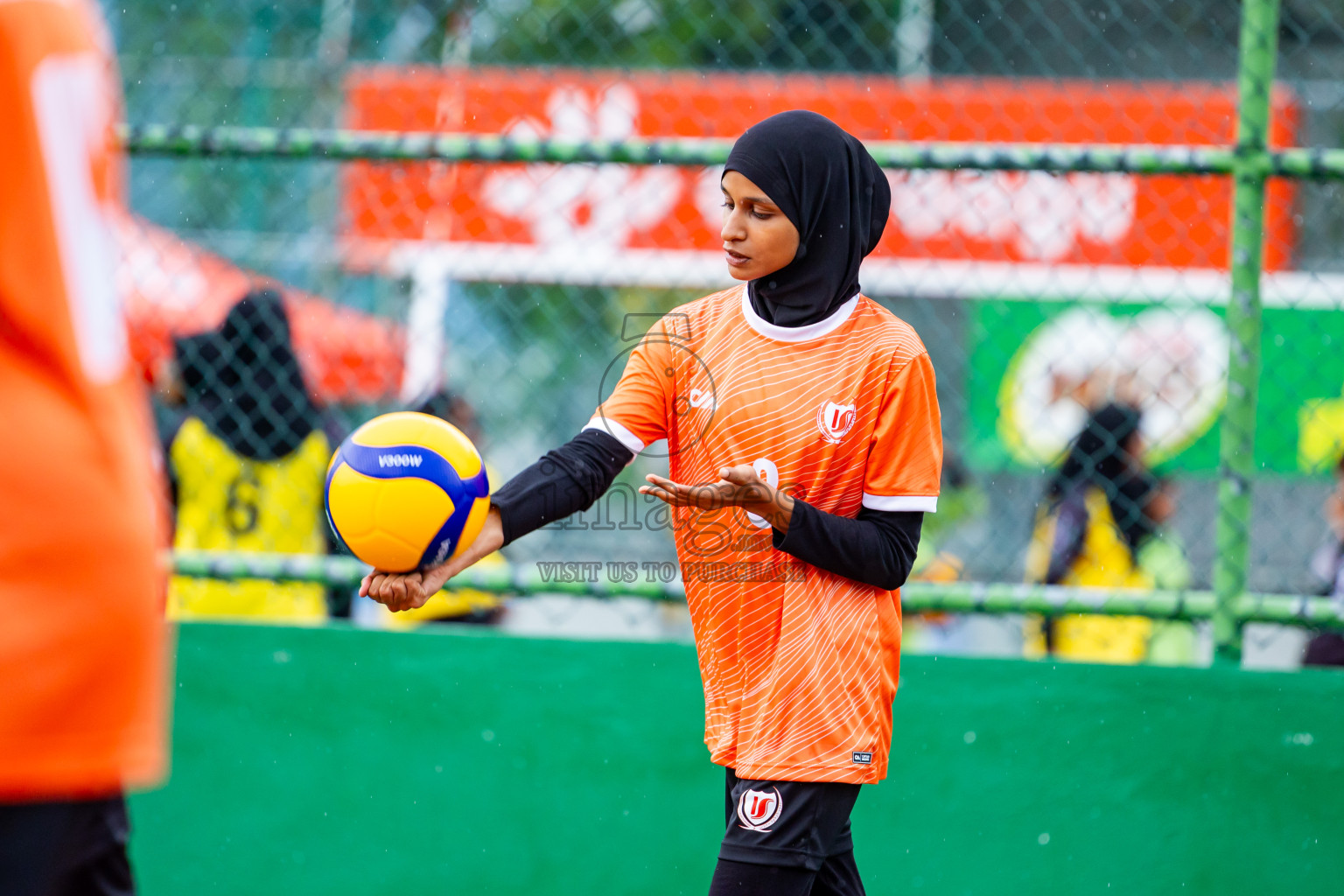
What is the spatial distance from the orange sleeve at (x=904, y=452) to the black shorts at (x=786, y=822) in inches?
22.6

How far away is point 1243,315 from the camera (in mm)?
3424

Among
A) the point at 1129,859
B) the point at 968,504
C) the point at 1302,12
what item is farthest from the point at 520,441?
the point at 1302,12

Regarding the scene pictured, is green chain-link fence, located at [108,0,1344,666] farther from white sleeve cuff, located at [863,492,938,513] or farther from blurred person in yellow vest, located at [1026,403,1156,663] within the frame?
white sleeve cuff, located at [863,492,938,513]

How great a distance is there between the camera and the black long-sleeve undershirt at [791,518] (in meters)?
2.43

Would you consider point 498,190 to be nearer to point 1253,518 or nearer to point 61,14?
point 1253,518

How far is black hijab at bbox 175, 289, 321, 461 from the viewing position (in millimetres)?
4336

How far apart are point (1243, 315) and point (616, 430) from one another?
185 cm

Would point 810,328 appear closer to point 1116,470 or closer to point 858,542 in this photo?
point 858,542

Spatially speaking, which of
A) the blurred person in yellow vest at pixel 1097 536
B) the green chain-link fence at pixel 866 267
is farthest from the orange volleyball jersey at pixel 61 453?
the blurred person in yellow vest at pixel 1097 536

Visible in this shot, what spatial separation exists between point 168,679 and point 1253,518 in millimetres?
5773

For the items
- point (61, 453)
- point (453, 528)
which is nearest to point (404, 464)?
point (453, 528)

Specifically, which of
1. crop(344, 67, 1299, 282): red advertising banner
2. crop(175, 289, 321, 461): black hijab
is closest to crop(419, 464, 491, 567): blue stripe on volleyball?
crop(175, 289, 321, 461): black hijab

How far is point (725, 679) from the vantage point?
105 inches

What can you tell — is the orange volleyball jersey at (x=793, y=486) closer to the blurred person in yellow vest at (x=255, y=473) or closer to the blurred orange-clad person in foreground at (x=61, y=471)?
the blurred orange-clad person in foreground at (x=61, y=471)
